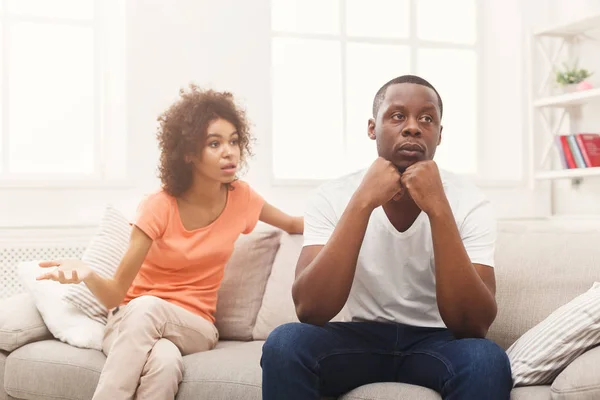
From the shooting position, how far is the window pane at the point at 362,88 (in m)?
4.16

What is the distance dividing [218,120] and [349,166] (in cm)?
169

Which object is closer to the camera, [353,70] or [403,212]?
[403,212]

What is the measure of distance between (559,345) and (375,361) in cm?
43

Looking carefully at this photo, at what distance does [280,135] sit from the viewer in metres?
3.99

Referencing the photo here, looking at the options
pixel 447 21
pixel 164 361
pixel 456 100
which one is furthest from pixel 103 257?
pixel 447 21

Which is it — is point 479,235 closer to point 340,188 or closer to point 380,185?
point 380,185

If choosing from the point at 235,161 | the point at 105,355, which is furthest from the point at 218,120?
the point at 105,355

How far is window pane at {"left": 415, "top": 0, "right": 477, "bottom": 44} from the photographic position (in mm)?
4352

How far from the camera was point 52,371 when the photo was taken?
2277mm

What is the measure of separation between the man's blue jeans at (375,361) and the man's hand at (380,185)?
33 centimetres

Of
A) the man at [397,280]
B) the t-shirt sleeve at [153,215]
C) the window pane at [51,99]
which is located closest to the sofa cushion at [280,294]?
the t-shirt sleeve at [153,215]

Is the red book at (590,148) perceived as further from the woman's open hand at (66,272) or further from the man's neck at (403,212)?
the woman's open hand at (66,272)

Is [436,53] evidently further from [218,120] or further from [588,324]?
[588,324]

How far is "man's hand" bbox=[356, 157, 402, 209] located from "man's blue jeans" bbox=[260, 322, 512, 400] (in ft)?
1.08
